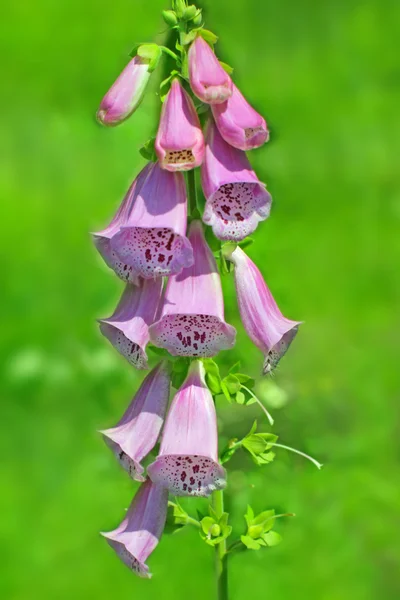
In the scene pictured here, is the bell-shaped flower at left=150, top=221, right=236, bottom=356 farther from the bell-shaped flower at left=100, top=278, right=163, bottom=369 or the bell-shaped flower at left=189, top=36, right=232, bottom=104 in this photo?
the bell-shaped flower at left=189, top=36, right=232, bottom=104

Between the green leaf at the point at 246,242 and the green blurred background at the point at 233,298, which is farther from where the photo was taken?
the green blurred background at the point at 233,298

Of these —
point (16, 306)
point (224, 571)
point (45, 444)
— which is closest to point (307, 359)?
point (45, 444)

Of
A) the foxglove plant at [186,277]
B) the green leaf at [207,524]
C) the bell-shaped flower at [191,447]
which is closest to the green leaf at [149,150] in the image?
the foxglove plant at [186,277]

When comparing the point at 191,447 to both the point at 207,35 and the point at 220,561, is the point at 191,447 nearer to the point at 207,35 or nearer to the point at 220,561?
the point at 220,561

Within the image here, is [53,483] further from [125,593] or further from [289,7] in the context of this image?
[289,7]

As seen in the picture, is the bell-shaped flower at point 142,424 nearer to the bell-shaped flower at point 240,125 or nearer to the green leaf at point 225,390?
the green leaf at point 225,390

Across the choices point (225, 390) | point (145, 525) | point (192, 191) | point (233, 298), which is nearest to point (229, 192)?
point (192, 191)

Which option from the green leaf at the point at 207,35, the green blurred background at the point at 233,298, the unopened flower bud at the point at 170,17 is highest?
the unopened flower bud at the point at 170,17
